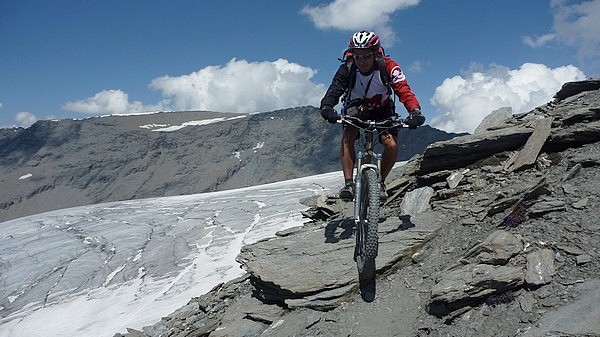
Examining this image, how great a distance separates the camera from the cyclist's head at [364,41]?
594cm

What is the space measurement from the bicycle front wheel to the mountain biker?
36 centimetres

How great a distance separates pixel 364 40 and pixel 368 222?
2.52 m

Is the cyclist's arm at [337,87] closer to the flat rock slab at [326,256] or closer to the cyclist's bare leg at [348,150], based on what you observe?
the cyclist's bare leg at [348,150]

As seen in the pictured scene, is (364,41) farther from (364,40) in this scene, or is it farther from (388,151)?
(388,151)

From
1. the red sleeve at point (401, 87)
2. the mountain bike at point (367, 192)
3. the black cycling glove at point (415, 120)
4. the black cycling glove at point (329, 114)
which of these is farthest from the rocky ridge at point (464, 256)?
the black cycling glove at point (329, 114)

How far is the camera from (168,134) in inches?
4938

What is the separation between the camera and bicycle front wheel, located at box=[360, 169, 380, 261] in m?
5.38

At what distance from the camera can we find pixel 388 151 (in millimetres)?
6352

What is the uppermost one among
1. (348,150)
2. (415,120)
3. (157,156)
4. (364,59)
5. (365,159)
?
(157,156)

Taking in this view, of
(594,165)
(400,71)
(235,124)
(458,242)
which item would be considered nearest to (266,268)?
(458,242)

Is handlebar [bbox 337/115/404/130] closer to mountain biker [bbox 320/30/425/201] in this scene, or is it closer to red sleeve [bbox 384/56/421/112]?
mountain biker [bbox 320/30/425/201]

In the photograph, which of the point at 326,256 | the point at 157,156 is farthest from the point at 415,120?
the point at 157,156

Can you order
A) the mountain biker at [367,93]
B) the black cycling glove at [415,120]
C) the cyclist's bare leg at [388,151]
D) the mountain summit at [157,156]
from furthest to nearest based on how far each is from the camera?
the mountain summit at [157,156], the cyclist's bare leg at [388,151], the mountain biker at [367,93], the black cycling glove at [415,120]

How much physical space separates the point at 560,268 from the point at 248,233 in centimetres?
2541
